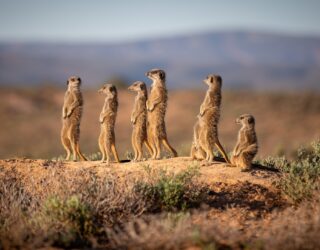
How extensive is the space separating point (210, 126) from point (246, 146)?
29.1 inches

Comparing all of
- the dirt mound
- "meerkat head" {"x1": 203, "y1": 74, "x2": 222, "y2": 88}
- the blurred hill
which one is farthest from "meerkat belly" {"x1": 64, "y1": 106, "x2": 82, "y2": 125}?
the blurred hill

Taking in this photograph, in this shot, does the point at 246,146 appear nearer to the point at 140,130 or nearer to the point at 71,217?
the point at 140,130

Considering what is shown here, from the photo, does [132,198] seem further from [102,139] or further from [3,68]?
[3,68]

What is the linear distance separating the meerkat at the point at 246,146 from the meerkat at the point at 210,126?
39 centimetres

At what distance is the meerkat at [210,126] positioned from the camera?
9.73 meters

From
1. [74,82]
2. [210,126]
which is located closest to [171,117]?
[74,82]

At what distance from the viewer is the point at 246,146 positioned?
9.38 meters

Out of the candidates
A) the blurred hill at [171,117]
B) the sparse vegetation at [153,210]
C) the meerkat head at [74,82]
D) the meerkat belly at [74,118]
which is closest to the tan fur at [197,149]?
the sparse vegetation at [153,210]

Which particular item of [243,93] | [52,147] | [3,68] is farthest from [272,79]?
[52,147]

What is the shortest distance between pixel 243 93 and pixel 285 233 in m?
34.4

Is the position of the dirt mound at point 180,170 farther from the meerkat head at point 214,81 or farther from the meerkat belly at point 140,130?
the meerkat head at point 214,81

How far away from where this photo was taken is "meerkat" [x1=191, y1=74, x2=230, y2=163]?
9727mm

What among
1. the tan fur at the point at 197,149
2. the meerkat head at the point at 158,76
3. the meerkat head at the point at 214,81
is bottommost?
the tan fur at the point at 197,149

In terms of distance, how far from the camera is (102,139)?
1034cm
